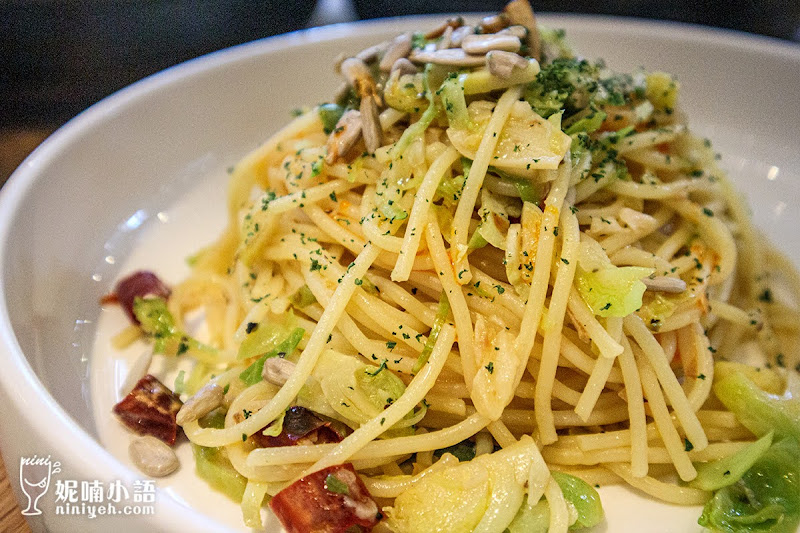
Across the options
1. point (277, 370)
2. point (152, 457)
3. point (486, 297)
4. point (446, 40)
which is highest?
point (446, 40)

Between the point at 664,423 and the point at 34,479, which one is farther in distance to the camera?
the point at 664,423

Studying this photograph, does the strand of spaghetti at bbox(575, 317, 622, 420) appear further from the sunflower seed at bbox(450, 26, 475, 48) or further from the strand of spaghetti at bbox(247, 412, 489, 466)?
the sunflower seed at bbox(450, 26, 475, 48)

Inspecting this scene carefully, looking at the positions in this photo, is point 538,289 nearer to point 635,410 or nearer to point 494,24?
point 635,410

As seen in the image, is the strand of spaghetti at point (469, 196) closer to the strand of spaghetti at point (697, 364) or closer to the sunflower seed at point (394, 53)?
the sunflower seed at point (394, 53)

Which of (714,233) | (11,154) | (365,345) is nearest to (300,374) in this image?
(365,345)

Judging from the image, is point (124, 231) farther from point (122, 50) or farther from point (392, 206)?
point (122, 50)
